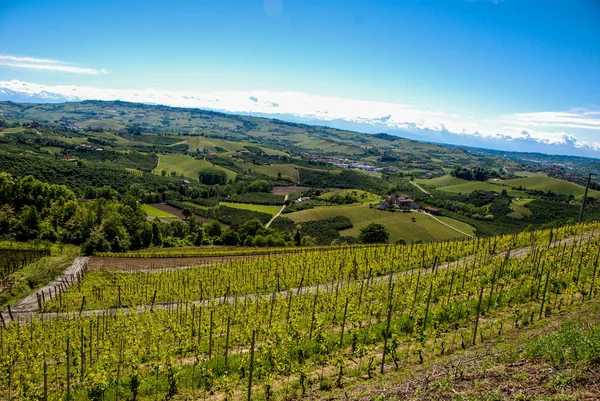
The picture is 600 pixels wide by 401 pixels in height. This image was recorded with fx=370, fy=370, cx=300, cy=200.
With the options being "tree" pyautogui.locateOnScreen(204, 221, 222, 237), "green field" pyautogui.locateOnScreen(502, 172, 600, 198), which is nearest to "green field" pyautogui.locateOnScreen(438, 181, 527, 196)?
"green field" pyautogui.locateOnScreen(502, 172, 600, 198)

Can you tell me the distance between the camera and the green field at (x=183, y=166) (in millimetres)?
162875

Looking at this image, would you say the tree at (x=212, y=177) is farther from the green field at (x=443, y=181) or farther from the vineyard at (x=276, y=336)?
the vineyard at (x=276, y=336)

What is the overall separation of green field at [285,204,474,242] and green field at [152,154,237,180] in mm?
70678

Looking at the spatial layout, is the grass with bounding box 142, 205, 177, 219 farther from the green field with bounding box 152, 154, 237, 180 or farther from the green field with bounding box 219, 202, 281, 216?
the green field with bounding box 152, 154, 237, 180

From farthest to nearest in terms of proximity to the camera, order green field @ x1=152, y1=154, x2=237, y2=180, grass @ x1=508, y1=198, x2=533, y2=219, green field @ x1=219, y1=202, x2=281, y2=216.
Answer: green field @ x1=152, y1=154, x2=237, y2=180
grass @ x1=508, y1=198, x2=533, y2=219
green field @ x1=219, y1=202, x2=281, y2=216

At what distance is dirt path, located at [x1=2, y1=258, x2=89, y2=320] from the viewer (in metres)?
29.0

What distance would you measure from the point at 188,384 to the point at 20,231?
58.1 metres

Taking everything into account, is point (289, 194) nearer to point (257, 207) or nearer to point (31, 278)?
point (257, 207)

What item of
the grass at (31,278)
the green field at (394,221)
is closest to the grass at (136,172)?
the green field at (394,221)

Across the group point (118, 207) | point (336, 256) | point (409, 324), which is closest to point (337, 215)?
point (118, 207)

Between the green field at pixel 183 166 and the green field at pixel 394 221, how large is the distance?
70678 millimetres

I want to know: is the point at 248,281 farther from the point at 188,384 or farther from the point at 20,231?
the point at 20,231

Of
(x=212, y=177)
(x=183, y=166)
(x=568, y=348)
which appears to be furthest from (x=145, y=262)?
(x=183, y=166)

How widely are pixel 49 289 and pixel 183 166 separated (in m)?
150
